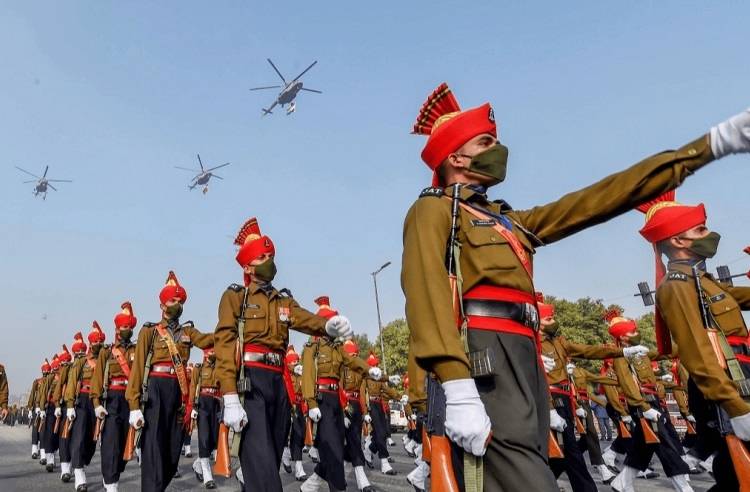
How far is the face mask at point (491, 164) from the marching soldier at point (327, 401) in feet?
21.5

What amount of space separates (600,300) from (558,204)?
2299 inches

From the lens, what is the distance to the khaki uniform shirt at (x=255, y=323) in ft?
19.1

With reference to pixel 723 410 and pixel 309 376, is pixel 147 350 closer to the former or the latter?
pixel 309 376

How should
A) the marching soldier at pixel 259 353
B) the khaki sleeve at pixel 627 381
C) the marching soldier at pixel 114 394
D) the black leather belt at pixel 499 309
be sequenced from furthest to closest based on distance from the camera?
the khaki sleeve at pixel 627 381, the marching soldier at pixel 114 394, the marching soldier at pixel 259 353, the black leather belt at pixel 499 309

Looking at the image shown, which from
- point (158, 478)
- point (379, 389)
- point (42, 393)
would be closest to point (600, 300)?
point (379, 389)

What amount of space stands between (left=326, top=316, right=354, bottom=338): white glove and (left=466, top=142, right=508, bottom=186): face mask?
3.37m

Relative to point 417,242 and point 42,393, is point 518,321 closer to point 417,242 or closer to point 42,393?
point 417,242

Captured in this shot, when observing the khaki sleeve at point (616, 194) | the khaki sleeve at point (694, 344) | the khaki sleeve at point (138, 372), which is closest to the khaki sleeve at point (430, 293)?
the khaki sleeve at point (616, 194)

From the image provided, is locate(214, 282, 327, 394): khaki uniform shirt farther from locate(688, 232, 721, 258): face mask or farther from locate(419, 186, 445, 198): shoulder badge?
locate(688, 232, 721, 258): face mask


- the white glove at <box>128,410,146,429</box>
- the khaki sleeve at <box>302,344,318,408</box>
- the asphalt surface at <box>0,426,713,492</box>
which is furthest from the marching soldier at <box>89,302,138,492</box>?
the khaki sleeve at <box>302,344,318,408</box>

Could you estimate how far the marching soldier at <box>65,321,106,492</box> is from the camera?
37.6 feet

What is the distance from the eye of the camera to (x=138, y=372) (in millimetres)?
8281

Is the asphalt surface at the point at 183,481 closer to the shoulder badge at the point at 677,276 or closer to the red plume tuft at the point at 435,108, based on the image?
the shoulder badge at the point at 677,276

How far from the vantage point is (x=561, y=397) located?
31.1 ft
